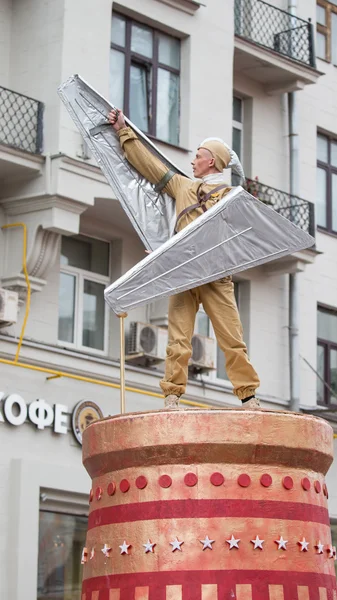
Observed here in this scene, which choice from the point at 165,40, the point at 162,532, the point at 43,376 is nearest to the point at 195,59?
the point at 165,40

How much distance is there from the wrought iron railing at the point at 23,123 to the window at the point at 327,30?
8.80m

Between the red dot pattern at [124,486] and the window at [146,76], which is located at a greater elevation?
the window at [146,76]

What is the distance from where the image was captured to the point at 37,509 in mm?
19000

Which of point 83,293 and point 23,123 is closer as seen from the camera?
point 23,123

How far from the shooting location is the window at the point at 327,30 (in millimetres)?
27062

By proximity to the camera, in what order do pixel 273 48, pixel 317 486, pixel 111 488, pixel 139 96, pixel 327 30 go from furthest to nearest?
pixel 327 30, pixel 273 48, pixel 139 96, pixel 317 486, pixel 111 488

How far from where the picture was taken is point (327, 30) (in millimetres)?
27266

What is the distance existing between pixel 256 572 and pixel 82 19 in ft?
42.1

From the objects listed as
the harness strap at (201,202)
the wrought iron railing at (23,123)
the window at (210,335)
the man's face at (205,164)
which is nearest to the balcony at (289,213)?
the window at (210,335)

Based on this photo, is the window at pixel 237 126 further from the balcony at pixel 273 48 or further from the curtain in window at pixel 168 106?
the curtain in window at pixel 168 106

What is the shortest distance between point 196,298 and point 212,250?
35 centimetres

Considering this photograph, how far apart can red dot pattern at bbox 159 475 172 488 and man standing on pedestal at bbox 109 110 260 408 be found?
73 centimetres

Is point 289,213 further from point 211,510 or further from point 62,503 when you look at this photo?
point 211,510

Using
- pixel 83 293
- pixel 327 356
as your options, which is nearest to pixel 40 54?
pixel 83 293
